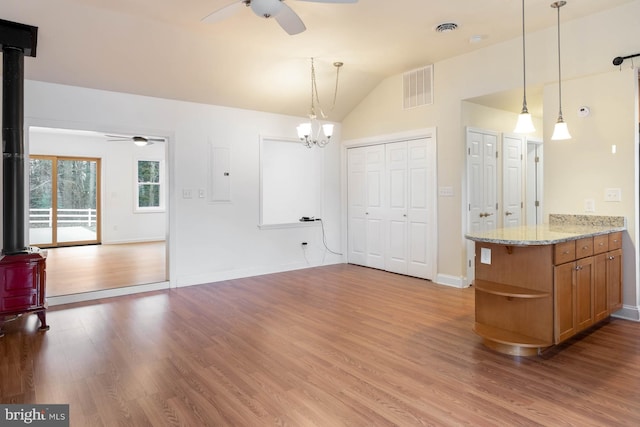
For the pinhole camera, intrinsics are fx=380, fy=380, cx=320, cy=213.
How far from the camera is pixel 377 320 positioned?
3885 mm

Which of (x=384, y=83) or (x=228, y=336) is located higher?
(x=384, y=83)

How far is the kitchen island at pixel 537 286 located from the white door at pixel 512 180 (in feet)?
7.59

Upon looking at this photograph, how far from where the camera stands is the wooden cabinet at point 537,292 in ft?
9.64

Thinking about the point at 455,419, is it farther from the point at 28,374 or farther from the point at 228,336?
the point at 28,374

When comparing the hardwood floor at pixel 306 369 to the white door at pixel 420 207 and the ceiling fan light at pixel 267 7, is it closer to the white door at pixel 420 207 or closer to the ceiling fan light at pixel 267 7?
the white door at pixel 420 207

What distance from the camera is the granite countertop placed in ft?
9.45

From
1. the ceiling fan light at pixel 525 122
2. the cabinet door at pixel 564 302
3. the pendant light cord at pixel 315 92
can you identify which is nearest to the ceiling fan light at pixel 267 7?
the pendant light cord at pixel 315 92

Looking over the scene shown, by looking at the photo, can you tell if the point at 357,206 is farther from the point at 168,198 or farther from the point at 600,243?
the point at 600,243

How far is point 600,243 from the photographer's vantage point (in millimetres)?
3484

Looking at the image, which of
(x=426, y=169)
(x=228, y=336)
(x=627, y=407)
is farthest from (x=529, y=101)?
(x=228, y=336)

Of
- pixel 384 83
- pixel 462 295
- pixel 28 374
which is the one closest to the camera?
pixel 28 374

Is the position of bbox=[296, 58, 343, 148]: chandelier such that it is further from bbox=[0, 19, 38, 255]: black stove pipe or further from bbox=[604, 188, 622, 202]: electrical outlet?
bbox=[604, 188, 622, 202]: electrical outlet

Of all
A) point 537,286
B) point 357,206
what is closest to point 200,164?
point 357,206

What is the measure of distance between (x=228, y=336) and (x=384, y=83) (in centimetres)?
456
